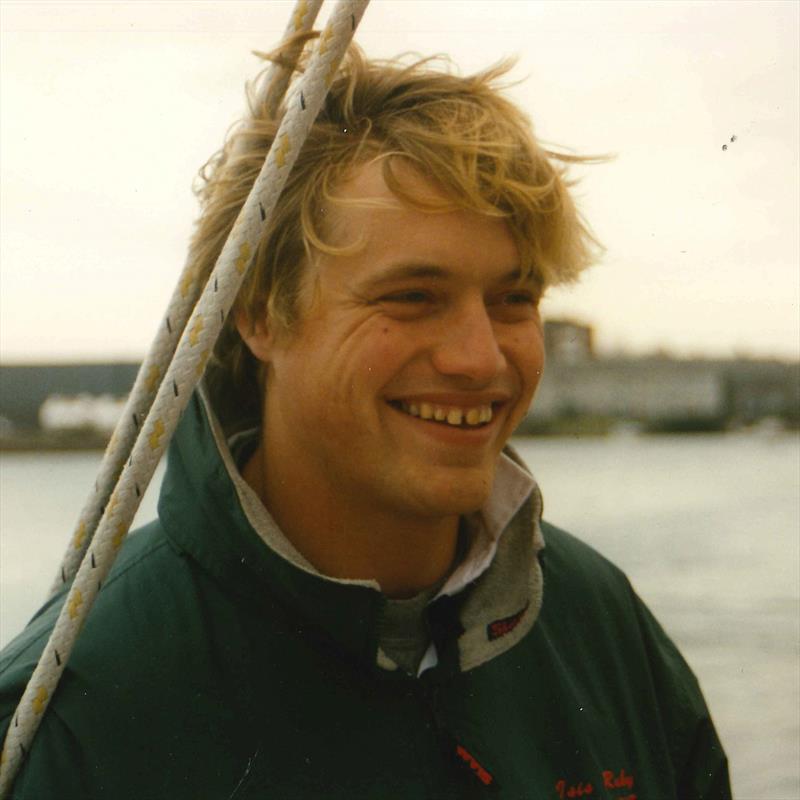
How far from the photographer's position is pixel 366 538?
1.80 metres

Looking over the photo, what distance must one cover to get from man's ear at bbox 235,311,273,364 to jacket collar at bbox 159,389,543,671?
0.12 m

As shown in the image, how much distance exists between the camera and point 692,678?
2.05m

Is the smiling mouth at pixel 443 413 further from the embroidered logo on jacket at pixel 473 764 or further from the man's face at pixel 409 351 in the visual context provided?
the embroidered logo on jacket at pixel 473 764

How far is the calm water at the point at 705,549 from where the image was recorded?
6369 millimetres

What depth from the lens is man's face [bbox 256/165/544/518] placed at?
166cm

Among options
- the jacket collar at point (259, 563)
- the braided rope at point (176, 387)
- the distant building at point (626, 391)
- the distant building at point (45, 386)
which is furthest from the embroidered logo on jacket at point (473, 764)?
the distant building at point (626, 391)

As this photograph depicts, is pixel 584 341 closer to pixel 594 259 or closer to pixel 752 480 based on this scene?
pixel 594 259

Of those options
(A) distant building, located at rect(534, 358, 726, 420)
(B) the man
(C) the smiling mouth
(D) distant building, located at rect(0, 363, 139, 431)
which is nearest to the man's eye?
(B) the man

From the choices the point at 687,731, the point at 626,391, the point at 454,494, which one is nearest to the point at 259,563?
the point at 454,494

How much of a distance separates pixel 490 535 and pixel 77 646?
66 centimetres

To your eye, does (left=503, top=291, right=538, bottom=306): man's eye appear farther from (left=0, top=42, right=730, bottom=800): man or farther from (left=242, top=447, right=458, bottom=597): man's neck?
(left=242, top=447, right=458, bottom=597): man's neck

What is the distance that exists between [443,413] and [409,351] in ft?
0.29

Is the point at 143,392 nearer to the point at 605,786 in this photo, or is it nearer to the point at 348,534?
the point at 348,534

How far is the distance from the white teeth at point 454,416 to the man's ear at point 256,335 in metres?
0.30
